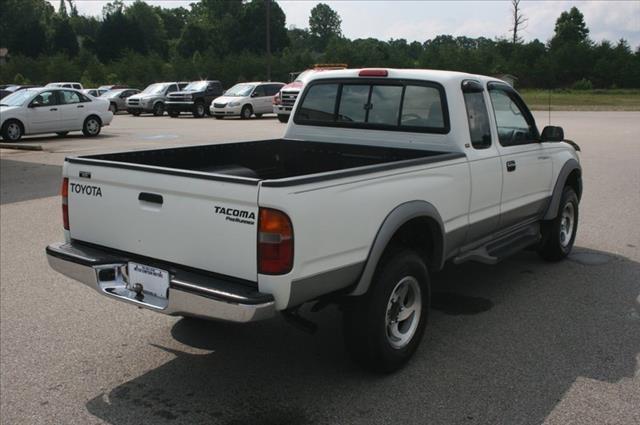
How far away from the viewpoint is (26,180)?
11852 millimetres

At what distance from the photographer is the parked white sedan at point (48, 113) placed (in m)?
18.8

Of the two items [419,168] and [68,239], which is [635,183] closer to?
[419,168]

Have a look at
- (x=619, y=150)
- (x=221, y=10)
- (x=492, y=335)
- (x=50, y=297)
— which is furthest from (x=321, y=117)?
(x=221, y=10)

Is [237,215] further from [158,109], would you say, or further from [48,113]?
[158,109]

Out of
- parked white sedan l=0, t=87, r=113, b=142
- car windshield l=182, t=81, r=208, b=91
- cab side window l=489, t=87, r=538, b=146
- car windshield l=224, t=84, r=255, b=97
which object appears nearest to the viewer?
cab side window l=489, t=87, r=538, b=146

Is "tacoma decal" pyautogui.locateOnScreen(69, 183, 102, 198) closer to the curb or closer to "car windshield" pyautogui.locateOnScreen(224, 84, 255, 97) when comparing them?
the curb

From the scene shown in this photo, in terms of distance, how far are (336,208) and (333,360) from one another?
1.32m

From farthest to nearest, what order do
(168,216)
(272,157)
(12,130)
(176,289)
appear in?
(12,130) < (272,157) < (168,216) < (176,289)

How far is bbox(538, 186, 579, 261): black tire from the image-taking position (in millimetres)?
6152

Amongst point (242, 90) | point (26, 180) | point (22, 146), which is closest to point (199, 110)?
point (242, 90)

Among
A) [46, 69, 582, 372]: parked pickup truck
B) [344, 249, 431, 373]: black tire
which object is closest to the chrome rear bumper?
[46, 69, 582, 372]: parked pickup truck

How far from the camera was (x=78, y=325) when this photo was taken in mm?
4789

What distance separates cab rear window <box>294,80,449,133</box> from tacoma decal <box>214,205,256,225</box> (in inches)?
85.3

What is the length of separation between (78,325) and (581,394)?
3.59 meters
